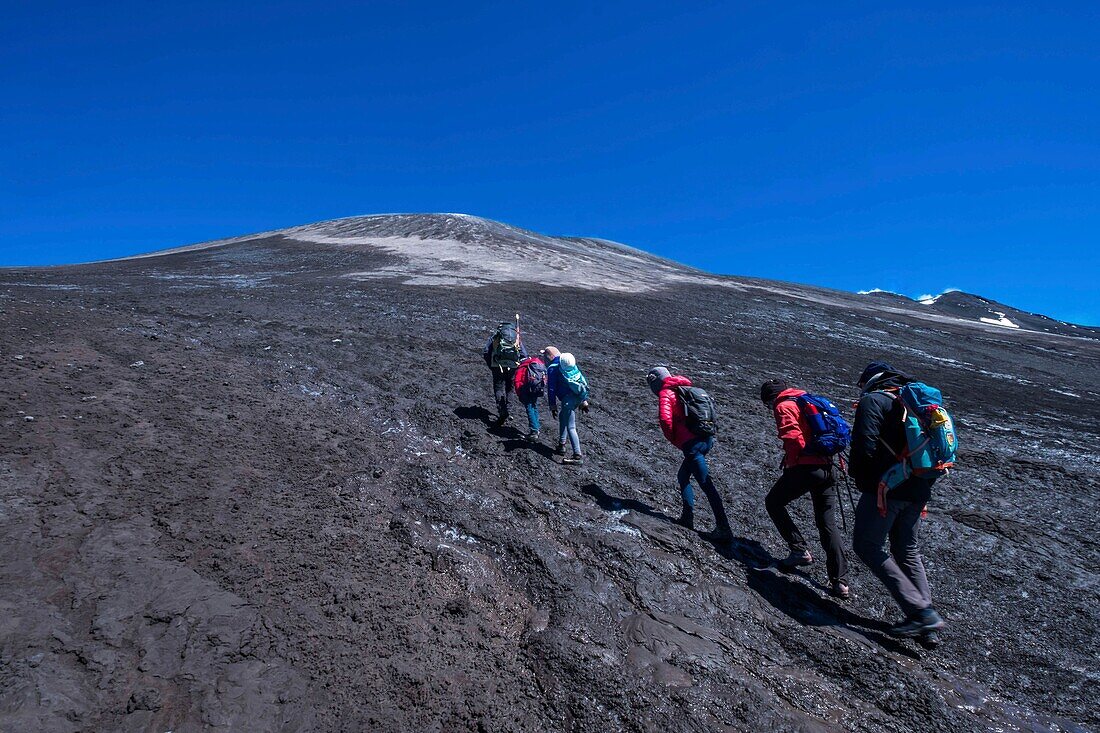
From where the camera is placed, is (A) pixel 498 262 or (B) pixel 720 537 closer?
(B) pixel 720 537

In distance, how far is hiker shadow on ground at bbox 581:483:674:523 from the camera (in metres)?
6.76

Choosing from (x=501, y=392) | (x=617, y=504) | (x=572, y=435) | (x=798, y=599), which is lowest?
(x=798, y=599)

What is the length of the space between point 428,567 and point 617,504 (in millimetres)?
2619

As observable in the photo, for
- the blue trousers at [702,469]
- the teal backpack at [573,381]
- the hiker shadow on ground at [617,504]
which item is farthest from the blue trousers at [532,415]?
the blue trousers at [702,469]

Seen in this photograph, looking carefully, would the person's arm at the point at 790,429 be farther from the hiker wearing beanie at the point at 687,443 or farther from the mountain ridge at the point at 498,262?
the mountain ridge at the point at 498,262

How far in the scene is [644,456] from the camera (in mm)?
8836

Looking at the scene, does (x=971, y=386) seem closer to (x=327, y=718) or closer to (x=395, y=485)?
(x=395, y=485)

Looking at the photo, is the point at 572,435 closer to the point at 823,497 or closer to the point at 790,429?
the point at 790,429

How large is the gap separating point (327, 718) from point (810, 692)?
3249 mm

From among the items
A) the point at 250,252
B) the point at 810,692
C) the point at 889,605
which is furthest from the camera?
the point at 250,252

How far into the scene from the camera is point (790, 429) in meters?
5.45

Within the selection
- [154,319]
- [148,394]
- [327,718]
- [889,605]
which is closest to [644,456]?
[889,605]

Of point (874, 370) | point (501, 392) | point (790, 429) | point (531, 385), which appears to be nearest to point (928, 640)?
point (790, 429)

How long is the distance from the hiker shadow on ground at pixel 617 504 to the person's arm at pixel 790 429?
→ 172 cm
